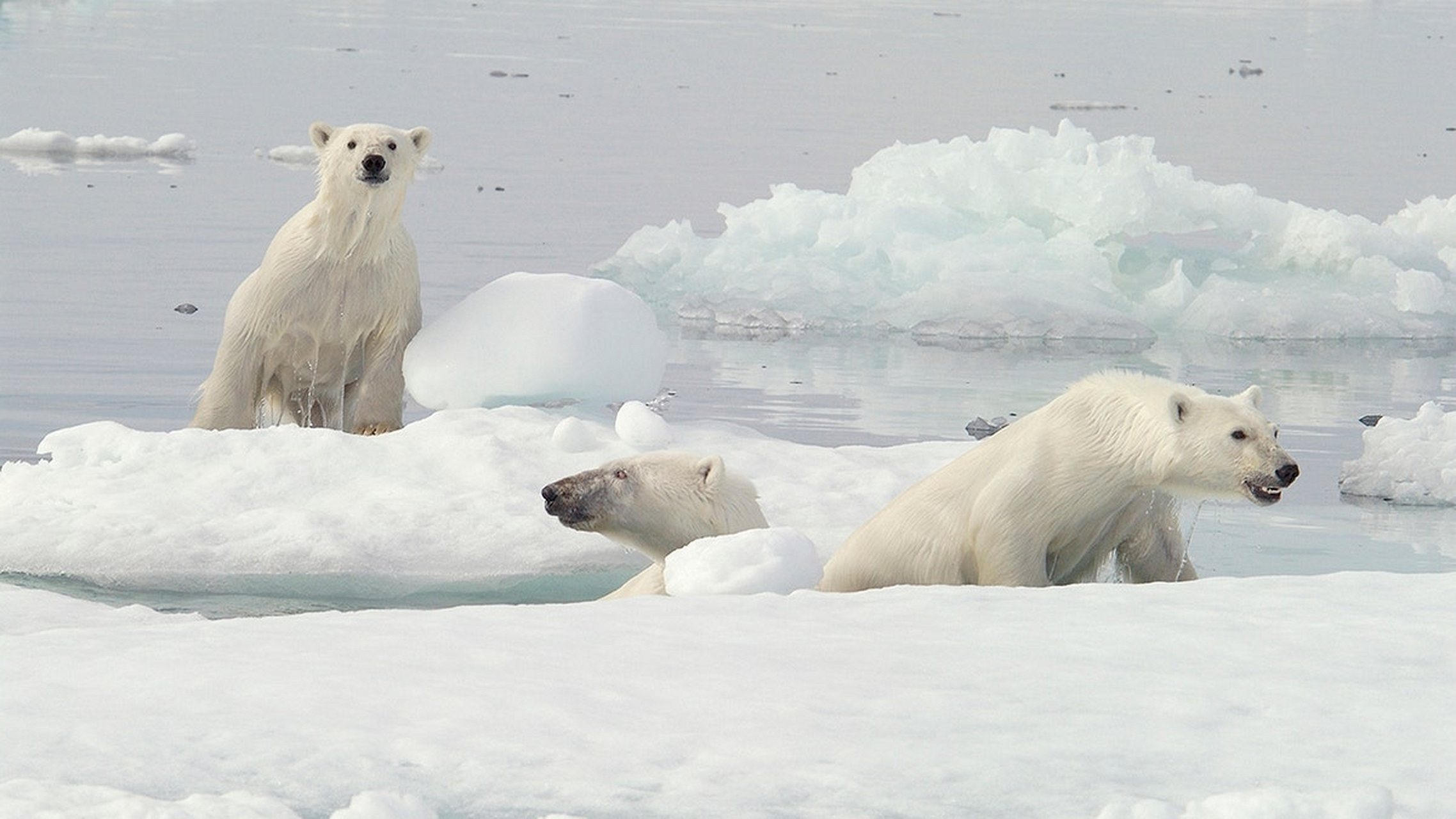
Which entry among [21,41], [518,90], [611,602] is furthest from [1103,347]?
[21,41]

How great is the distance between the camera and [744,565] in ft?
15.6

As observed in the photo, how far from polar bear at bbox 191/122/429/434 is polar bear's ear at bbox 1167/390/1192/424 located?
3.31m

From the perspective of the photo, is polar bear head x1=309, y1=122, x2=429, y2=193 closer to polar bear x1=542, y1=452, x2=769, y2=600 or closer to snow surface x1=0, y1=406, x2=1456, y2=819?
polar bear x1=542, y1=452, x2=769, y2=600

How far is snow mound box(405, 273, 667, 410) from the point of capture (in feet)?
24.1

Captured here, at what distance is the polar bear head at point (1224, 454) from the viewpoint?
5039 mm

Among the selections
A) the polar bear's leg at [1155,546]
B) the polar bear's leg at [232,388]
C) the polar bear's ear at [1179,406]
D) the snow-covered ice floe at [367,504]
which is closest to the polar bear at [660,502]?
the snow-covered ice floe at [367,504]

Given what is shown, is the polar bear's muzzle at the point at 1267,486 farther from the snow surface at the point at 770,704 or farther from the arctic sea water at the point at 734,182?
the arctic sea water at the point at 734,182

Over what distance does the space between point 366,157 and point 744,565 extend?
320cm

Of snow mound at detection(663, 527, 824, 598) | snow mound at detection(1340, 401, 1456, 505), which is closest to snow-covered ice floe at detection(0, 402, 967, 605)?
snow mound at detection(663, 527, 824, 598)

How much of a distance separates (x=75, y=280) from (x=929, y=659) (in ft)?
31.7

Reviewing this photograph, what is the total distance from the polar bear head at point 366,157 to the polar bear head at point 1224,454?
3.32m

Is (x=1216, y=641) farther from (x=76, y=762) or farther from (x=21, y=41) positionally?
(x=21, y=41)

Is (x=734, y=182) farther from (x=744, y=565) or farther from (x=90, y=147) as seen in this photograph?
(x=744, y=565)

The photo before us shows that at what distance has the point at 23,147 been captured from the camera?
59.6ft
